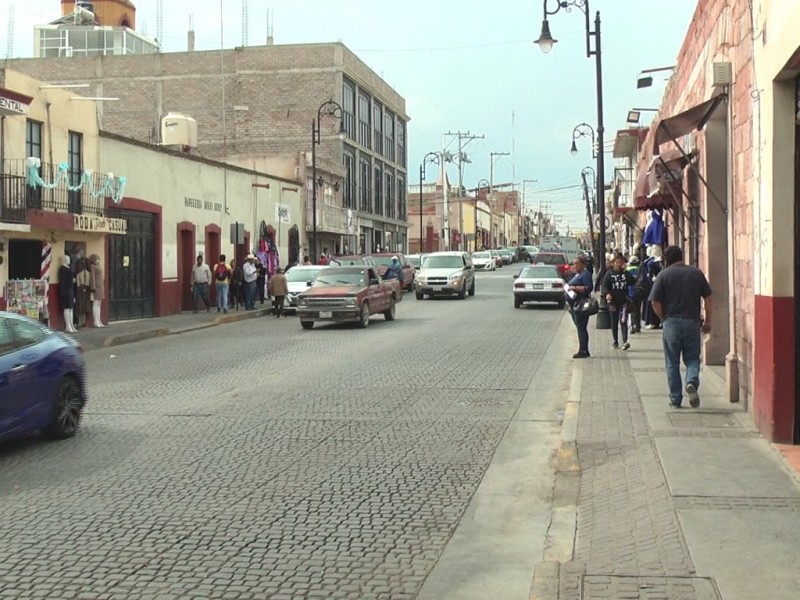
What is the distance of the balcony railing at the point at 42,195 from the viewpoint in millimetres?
20594

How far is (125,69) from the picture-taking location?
5759 centimetres

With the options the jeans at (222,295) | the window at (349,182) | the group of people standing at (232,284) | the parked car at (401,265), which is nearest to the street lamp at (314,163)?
the window at (349,182)

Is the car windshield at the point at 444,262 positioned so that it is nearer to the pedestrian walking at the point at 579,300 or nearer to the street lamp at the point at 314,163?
the street lamp at the point at 314,163

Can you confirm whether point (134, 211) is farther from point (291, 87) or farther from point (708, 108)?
point (291, 87)

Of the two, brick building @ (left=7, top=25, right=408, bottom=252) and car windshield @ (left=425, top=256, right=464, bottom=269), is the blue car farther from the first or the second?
brick building @ (left=7, top=25, right=408, bottom=252)

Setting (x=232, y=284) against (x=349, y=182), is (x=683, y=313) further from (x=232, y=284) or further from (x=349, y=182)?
(x=349, y=182)

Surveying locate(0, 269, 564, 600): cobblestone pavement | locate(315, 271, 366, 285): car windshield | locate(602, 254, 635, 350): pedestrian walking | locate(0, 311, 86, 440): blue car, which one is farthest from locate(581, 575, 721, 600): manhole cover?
locate(315, 271, 366, 285): car windshield

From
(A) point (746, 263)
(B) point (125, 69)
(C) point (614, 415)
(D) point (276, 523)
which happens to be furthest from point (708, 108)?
(B) point (125, 69)

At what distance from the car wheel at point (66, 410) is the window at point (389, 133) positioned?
60.7m

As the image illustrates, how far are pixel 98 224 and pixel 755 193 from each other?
61.2ft

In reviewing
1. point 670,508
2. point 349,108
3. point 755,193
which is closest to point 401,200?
point 349,108

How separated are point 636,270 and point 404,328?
19.9 ft

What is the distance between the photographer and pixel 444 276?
117ft

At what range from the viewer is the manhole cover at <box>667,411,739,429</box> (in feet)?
30.9
